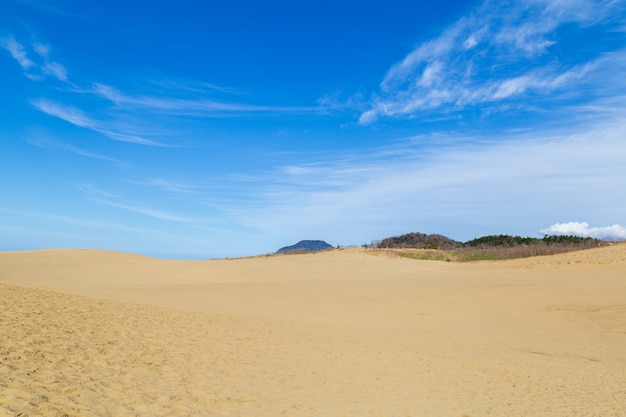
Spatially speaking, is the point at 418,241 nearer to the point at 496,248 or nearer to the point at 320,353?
the point at 496,248

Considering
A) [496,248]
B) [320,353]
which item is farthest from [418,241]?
[320,353]

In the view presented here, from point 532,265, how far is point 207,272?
24037mm

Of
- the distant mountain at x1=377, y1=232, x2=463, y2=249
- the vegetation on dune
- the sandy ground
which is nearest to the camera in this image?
the sandy ground

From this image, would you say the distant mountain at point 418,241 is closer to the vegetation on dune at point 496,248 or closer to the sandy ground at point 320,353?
the vegetation on dune at point 496,248

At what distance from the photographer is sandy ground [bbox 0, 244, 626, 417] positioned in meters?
6.46

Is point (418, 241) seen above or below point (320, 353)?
above

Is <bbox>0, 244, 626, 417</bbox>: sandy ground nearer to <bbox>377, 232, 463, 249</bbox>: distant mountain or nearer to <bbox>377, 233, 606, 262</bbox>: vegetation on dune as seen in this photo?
<bbox>377, 233, 606, 262</bbox>: vegetation on dune

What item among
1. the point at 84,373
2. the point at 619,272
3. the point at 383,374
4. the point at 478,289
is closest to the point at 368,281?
the point at 478,289

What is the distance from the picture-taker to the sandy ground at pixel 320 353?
646 centimetres

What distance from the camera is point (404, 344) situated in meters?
12.1

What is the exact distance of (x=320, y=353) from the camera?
33.6 ft

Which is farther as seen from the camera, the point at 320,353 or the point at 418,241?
the point at 418,241

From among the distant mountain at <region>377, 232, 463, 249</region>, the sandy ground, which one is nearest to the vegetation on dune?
the distant mountain at <region>377, 232, 463, 249</region>

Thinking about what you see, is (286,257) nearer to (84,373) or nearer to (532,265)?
(532,265)
